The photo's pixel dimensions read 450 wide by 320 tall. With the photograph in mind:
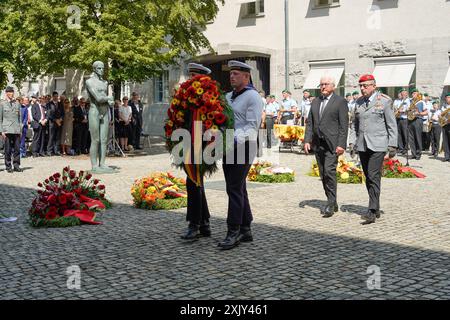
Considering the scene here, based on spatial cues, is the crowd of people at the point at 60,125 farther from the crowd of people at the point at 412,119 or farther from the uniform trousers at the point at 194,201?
the uniform trousers at the point at 194,201

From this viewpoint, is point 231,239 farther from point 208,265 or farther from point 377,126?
point 377,126

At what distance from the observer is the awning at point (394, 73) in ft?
79.3

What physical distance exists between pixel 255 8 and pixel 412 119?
11579 millimetres

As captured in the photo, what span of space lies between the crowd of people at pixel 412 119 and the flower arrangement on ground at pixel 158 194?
8008 mm

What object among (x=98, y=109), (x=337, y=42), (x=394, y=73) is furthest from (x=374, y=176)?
(x=337, y=42)

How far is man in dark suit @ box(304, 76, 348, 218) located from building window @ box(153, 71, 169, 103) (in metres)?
24.3

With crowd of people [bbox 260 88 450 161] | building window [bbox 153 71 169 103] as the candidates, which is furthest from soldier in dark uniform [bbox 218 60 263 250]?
building window [bbox 153 71 169 103]

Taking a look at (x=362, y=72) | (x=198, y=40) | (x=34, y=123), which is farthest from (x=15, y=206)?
(x=362, y=72)

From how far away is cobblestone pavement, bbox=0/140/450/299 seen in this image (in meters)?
5.52

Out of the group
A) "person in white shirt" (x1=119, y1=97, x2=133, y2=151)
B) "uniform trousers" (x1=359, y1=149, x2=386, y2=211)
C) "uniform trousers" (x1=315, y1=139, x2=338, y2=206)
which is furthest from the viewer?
"person in white shirt" (x1=119, y1=97, x2=133, y2=151)

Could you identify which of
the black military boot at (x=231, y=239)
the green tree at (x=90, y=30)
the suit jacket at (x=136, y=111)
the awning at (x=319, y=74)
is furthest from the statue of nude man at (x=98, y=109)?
the awning at (x=319, y=74)

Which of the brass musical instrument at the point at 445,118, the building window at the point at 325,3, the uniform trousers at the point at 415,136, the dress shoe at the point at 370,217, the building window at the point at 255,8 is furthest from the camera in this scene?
the building window at the point at 255,8

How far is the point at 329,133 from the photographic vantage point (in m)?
9.33

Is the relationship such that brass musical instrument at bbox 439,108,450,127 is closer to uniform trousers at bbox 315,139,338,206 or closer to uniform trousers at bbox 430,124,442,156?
uniform trousers at bbox 430,124,442,156
